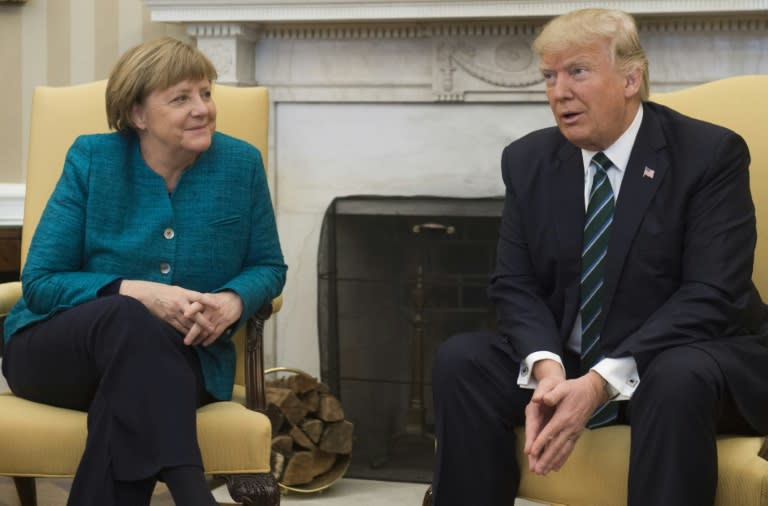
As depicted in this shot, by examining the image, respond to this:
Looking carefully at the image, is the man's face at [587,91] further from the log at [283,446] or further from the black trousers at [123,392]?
the log at [283,446]

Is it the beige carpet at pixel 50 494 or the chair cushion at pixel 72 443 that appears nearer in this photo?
the chair cushion at pixel 72 443

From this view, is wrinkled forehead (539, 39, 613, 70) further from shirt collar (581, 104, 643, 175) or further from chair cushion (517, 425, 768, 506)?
chair cushion (517, 425, 768, 506)

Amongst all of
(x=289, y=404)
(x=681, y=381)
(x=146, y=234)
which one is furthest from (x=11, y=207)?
(x=681, y=381)

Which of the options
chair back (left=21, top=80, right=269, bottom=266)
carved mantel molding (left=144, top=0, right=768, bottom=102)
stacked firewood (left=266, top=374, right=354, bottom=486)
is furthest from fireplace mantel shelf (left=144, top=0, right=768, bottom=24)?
stacked firewood (left=266, top=374, right=354, bottom=486)

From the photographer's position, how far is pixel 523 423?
6.56 feet

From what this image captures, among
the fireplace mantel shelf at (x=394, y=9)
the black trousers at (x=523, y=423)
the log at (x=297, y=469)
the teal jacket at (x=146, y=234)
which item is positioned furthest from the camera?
the fireplace mantel shelf at (x=394, y=9)

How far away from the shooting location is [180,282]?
2.27 meters

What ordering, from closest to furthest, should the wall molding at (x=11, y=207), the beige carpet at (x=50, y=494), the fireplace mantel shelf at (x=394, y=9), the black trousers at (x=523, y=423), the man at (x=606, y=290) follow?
the black trousers at (x=523, y=423), the man at (x=606, y=290), the beige carpet at (x=50, y=494), the fireplace mantel shelf at (x=394, y=9), the wall molding at (x=11, y=207)

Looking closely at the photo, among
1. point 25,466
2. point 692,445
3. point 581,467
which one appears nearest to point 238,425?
point 25,466

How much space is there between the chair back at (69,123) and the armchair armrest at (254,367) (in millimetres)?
464

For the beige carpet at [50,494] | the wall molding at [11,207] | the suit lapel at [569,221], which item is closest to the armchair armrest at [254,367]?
the suit lapel at [569,221]

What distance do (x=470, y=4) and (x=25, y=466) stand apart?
188 centimetres

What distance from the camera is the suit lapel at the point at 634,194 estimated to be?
2.01 metres

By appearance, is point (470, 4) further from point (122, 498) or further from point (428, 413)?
point (122, 498)
